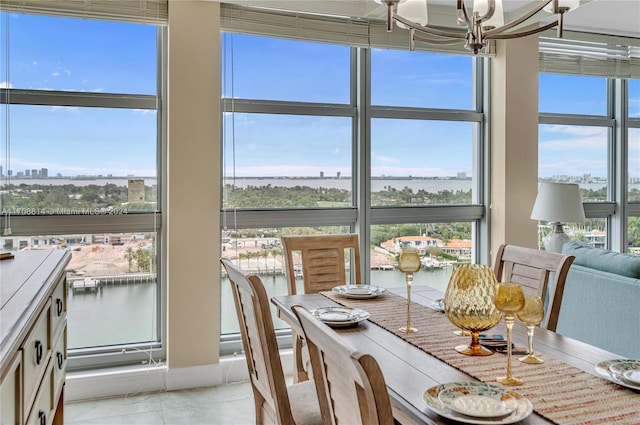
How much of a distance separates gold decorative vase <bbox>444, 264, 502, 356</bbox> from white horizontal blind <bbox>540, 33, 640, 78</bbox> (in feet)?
10.9

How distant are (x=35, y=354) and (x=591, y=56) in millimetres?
4761

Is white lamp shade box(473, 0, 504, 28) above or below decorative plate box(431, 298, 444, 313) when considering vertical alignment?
above

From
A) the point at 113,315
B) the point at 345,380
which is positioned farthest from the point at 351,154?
the point at 345,380

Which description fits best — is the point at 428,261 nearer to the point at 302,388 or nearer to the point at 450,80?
the point at 450,80

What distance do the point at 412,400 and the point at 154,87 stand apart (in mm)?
2909

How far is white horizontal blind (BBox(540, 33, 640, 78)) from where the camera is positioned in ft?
14.5

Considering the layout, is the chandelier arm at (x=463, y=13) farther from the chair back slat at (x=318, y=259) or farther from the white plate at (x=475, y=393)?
the white plate at (x=475, y=393)

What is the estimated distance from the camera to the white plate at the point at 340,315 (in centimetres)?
197

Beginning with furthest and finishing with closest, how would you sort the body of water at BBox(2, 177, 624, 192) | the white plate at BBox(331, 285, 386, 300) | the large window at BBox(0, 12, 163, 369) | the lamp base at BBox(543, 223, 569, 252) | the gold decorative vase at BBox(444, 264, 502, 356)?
the lamp base at BBox(543, 223, 569, 252) < the body of water at BBox(2, 177, 624, 192) < the large window at BBox(0, 12, 163, 369) < the white plate at BBox(331, 285, 386, 300) < the gold decorative vase at BBox(444, 264, 502, 356)

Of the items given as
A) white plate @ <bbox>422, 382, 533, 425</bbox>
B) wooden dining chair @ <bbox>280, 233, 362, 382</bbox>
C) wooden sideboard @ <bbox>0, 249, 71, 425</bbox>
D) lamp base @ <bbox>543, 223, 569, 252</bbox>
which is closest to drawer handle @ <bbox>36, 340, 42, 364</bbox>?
wooden sideboard @ <bbox>0, 249, 71, 425</bbox>

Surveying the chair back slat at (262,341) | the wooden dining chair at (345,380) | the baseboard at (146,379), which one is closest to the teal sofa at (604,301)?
the chair back slat at (262,341)

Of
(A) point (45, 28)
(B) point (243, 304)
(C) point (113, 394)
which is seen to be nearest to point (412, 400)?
(B) point (243, 304)

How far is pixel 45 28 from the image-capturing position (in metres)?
3.33

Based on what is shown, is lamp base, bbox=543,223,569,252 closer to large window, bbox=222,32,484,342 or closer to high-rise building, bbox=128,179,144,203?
large window, bbox=222,32,484,342
